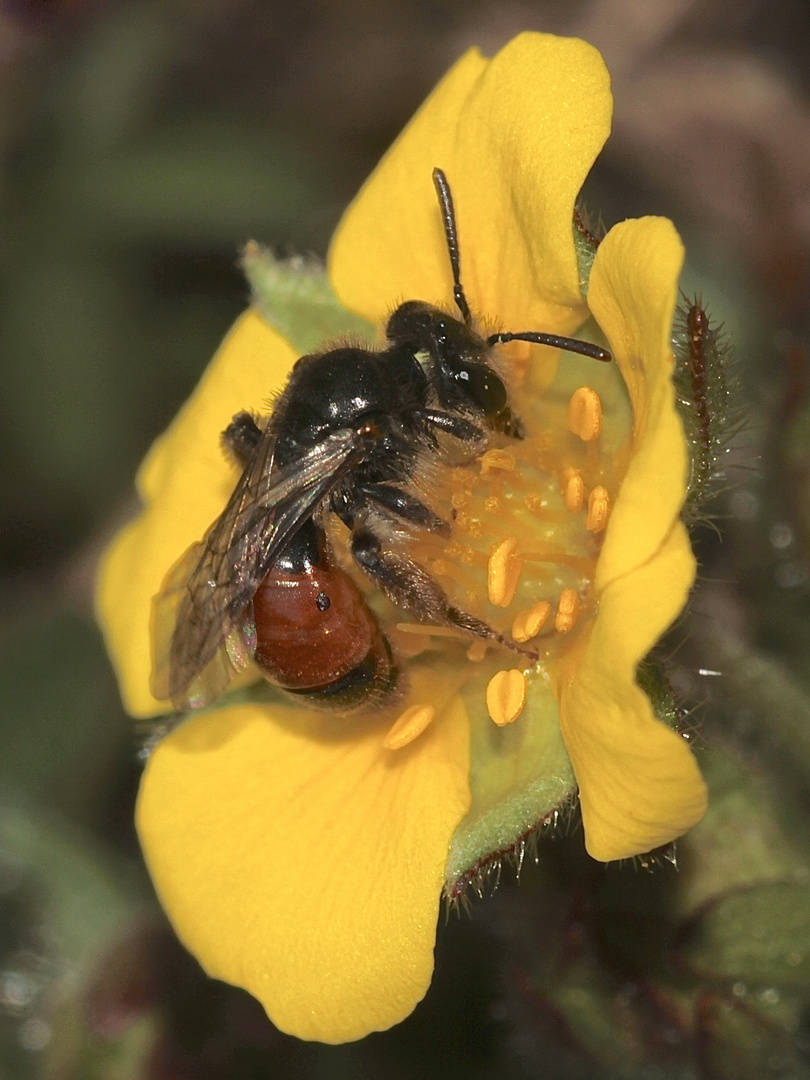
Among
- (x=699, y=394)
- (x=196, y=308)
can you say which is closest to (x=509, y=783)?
(x=699, y=394)

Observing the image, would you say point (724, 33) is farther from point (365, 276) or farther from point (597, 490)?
point (597, 490)

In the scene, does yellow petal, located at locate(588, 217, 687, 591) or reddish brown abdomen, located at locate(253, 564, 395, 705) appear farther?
reddish brown abdomen, located at locate(253, 564, 395, 705)

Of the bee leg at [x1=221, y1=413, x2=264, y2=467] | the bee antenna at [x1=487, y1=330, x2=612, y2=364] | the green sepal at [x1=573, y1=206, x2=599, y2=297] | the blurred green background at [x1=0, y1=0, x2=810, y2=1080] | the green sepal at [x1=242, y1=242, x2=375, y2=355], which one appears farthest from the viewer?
the blurred green background at [x1=0, y1=0, x2=810, y2=1080]

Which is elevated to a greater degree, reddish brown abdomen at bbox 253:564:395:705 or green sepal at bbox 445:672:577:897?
reddish brown abdomen at bbox 253:564:395:705

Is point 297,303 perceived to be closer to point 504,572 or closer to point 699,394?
point 504,572

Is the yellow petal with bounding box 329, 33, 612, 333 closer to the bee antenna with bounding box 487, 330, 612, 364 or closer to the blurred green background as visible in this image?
the bee antenna with bounding box 487, 330, 612, 364

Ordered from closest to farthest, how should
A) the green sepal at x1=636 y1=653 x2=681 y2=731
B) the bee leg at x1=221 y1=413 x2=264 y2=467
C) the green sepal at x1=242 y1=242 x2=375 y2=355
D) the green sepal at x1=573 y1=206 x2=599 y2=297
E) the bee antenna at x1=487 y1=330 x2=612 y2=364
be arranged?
the green sepal at x1=636 y1=653 x2=681 y2=731
the bee antenna at x1=487 y1=330 x2=612 y2=364
the green sepal at x1=573 y1=206 x2=599 y2=297
the bee leg at x1=221 y1=413 x2=264 y2=467
the green sepal at x1=242 y1=242 x2=375 y2=355

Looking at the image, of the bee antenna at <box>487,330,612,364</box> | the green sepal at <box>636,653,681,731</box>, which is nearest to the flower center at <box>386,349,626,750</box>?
the bee antenna at <box>487,330,612,364</box>
